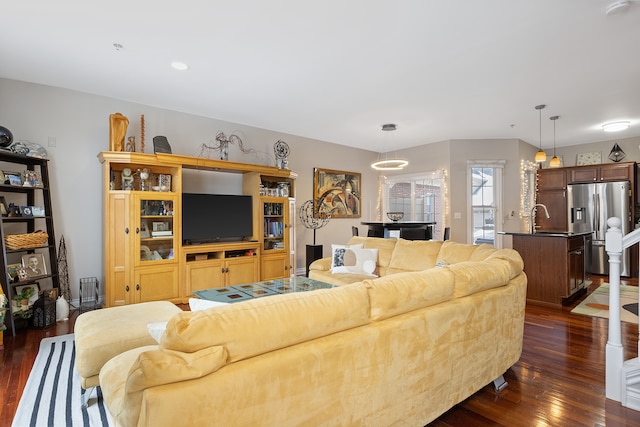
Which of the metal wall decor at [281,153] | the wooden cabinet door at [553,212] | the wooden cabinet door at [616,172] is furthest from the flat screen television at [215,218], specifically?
the wooden cabinet door at [616,172]

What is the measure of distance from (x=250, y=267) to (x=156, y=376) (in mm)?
4000

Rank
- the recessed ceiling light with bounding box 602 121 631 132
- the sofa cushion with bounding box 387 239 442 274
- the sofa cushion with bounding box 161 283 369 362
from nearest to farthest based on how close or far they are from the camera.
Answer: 1. the sofa cushion with bounding box 161 283 369 362
2. the sofa cushion with bounding box 387 239 442 274
3. the recessed ceiling light with bounding box 602 121 631 132

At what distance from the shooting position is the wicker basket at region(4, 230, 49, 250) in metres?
3.37

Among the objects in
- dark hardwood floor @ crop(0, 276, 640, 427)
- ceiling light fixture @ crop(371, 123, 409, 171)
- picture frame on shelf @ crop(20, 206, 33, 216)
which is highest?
ceiling light fixture @ crop(371, 123, 409, 171)

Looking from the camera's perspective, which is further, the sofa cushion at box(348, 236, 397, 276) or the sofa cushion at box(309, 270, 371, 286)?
the sofa cushion at box(348, 236, 397, 276)

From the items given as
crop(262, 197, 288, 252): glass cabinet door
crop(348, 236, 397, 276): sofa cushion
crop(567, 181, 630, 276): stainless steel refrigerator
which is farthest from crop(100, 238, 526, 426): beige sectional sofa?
crop(567, 181, 630, 276): stainless steel refrigerator

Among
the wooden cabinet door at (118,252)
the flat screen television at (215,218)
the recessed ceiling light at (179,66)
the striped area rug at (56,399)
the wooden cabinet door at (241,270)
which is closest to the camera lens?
the striped area rug at (56,399)

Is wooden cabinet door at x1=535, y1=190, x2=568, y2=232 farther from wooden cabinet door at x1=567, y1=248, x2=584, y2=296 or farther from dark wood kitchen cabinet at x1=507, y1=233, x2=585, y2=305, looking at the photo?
dark wood kitchen cabinet at x1=507, y1=233, x2=585, y2=305

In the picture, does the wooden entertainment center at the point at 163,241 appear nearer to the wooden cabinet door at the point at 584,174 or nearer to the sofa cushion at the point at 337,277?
the sofa cushion at the point at 337,277

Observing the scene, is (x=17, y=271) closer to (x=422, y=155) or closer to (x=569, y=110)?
(x=422, y=155)

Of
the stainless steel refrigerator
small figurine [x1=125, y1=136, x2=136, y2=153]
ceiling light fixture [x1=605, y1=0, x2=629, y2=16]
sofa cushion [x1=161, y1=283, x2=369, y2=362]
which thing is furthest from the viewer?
the stainless steel refrigerator

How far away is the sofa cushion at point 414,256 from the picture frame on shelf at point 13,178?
4250 mm

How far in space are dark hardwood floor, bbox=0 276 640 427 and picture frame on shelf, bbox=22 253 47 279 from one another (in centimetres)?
60

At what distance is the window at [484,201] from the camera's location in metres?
6.55
